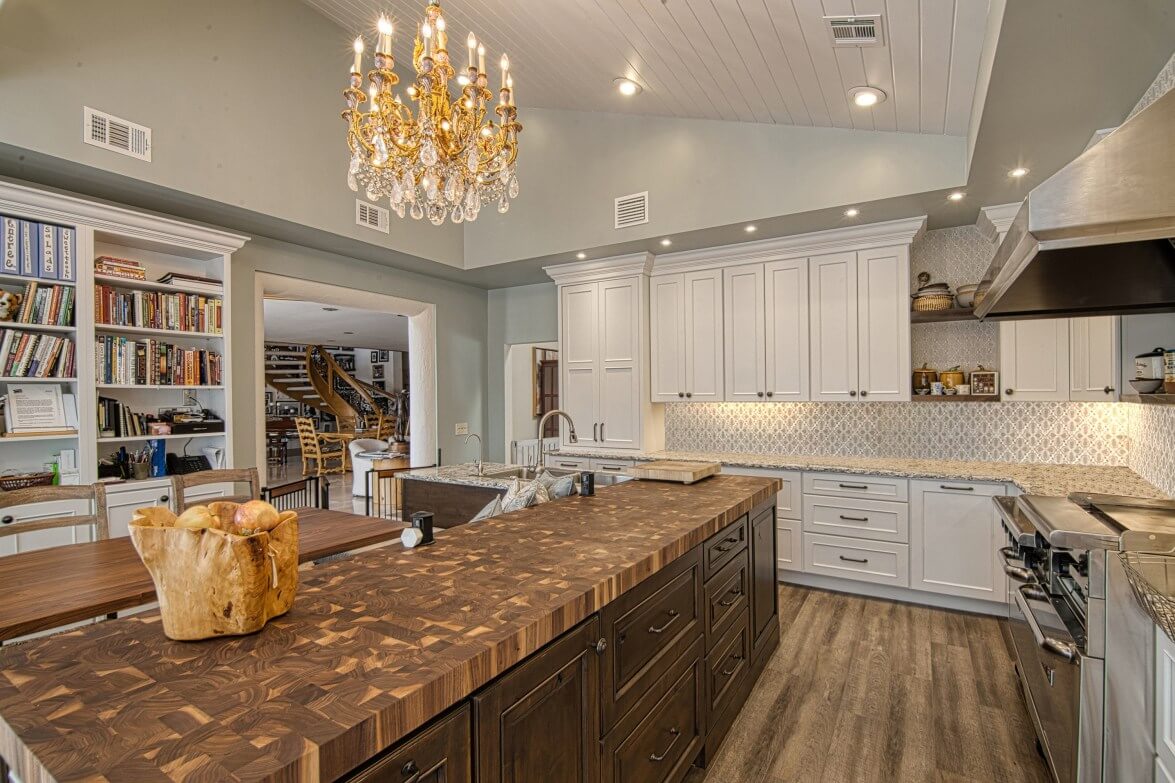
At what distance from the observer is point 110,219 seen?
3363 millimetres

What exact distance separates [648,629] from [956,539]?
3011 millimetres

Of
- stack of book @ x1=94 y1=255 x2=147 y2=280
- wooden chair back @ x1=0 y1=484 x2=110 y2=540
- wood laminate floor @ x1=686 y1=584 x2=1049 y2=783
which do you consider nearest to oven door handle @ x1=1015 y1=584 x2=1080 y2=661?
wood laminate floor @ x1=686 y1=584 x2=1049 y2=783

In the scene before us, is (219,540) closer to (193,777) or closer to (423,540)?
(193,777)

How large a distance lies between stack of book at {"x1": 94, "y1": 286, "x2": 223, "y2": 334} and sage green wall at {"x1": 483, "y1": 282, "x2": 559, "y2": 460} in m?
3.01

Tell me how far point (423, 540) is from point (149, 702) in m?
0.95

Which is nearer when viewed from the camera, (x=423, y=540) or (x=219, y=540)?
(x=219, y=540)

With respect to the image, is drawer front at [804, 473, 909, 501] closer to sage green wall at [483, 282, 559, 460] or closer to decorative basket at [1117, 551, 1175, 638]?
decorative basket at [1117, 551, 1175, 638]

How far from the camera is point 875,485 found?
157 inches

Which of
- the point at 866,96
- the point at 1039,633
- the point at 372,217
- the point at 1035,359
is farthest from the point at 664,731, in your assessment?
the point at 372,217

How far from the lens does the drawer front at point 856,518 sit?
392 cm

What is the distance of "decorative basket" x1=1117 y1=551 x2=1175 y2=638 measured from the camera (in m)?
1.22

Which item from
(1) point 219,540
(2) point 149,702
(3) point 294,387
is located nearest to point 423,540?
(1) point 219,540

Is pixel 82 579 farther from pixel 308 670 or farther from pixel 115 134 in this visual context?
pixel 115 134

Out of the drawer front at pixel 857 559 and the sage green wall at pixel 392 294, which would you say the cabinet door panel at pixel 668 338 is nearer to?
the drawer front at pixel 857 559
